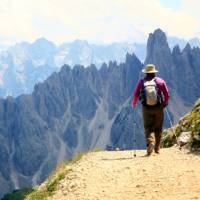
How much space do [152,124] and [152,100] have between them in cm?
138

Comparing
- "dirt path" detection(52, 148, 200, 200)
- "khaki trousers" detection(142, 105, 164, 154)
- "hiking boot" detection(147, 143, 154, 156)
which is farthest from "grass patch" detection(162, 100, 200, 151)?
"hiking boot" detection(147, 143, 154, 156)

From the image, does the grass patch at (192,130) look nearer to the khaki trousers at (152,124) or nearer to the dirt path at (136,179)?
the dirt path at (136,179)

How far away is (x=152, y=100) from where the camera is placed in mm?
19453

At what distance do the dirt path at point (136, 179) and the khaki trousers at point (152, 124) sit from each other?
548 mm

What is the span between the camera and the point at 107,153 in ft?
74.3

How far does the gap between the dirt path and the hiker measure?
867 mm

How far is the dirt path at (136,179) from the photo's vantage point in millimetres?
14211

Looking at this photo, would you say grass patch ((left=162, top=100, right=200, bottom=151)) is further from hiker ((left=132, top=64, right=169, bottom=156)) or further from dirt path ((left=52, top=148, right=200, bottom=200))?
hiker ((left=132, top=64, right=169, bottom=156))

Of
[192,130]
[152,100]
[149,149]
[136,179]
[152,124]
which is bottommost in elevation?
[136,179]

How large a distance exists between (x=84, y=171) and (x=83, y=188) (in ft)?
6.46

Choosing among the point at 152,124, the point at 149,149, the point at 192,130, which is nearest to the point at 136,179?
the point at 149,149

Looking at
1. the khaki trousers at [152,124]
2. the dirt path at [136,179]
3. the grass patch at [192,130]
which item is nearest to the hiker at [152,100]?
the khaki trousers at [152,124]

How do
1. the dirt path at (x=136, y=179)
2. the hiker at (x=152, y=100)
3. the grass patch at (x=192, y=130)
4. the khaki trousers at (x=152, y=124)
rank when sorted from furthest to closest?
the khaki trousers at (x=152, y=124)
the grass patch at (x=192, y=130)
the hiker at (x=152, y=100)
the dirt path at (x=136, y=179)

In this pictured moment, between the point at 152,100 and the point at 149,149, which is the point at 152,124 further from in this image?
the point at 152,100
